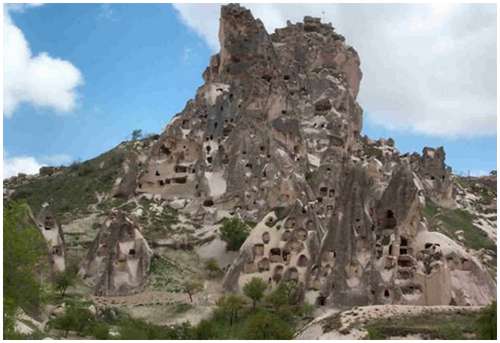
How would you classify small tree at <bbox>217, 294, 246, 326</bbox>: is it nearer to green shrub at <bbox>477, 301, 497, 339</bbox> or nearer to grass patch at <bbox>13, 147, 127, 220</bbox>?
green shrub at <bbox>477, 301, 497, 339</bbox>

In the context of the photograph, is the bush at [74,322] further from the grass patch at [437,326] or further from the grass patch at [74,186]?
the grass patch at [74,186]

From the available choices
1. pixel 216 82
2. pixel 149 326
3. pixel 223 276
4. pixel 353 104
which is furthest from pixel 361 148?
pixel 149 326

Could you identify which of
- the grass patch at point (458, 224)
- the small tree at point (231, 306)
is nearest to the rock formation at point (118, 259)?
the small tree at point (231, 306)

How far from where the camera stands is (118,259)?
176ft

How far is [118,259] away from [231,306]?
11.5 metres

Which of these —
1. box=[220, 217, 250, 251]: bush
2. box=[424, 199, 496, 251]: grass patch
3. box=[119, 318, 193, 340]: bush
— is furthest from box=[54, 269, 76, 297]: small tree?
box=[424, 199, 496, 251]: grass patch

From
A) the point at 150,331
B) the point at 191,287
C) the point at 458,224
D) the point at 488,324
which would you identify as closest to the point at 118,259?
the point at 191,287

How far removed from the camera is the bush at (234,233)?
58.1 m

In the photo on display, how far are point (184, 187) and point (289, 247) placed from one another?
74.6 ft

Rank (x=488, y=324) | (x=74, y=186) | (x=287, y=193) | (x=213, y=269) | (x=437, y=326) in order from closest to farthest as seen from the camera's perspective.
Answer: (x=488, y=324) → (x=437, y=326) → (x=213, y=269) → (x=287, y=193) → (x=74, y=186)

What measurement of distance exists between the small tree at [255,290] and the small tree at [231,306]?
977 millimetres

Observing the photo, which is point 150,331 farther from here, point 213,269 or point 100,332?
point 213,269

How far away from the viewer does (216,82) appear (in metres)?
87.8

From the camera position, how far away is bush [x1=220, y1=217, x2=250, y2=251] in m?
58.1
